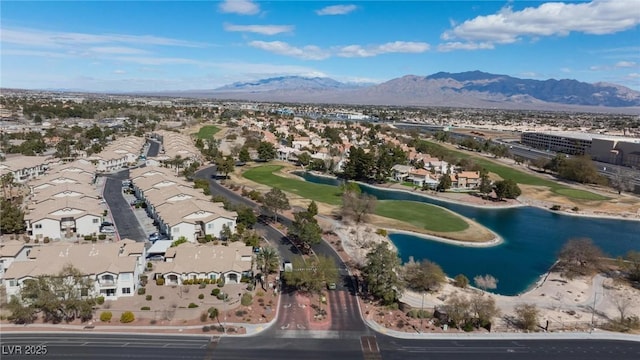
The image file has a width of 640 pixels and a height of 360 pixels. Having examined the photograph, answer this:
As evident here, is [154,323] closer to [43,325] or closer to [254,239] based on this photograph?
[43,325]

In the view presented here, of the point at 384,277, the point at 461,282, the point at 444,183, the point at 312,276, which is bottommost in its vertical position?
the point at 461,282

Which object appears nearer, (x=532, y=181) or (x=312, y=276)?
(x=312, y=276)

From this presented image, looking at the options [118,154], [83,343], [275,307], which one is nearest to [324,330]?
[275,307]

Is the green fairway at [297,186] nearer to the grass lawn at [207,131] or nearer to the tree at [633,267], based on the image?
the tree at [633,267]

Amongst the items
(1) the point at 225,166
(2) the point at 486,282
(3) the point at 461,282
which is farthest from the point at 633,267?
(1) the point at 225,166

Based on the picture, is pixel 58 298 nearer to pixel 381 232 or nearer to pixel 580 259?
pixel 381 232

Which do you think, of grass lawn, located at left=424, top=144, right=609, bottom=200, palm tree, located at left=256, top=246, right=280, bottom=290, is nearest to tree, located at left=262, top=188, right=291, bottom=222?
palm tree, located at left=256, top=246, right=280, bottom=290

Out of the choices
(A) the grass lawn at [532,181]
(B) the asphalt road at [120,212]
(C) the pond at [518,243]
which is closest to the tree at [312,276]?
(C) the pond at [518,243]
